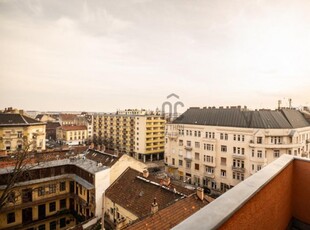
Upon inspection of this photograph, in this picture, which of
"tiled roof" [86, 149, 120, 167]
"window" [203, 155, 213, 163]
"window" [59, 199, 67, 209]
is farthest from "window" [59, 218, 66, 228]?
"window" [203, 155, 213, 163]

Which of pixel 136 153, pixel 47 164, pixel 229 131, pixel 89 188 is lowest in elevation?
pixel 136 153

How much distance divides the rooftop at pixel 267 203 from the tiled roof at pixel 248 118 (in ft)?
88.1

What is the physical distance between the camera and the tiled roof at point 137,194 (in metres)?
16.8

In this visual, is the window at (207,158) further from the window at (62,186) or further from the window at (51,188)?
the window at (51,188)

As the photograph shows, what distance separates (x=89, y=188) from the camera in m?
21.6

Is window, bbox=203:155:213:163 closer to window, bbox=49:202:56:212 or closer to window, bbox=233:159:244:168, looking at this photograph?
window, bbox=233:159:244:168

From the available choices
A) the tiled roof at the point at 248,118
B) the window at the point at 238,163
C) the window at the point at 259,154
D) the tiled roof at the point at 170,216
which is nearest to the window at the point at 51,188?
the tiled roof at the point at 170,216

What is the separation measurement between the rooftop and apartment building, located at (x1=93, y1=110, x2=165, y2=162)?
174 ft

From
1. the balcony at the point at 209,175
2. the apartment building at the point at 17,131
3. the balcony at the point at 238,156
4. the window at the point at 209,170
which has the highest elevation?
the apartment building at the point at 17,131

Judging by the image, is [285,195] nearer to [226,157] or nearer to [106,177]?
[106,177]

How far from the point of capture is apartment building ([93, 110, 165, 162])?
193 feet

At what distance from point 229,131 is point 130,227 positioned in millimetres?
24174

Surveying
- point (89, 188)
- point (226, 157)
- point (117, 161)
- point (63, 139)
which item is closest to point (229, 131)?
point (226, 157)

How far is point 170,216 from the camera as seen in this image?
46.2 ft
